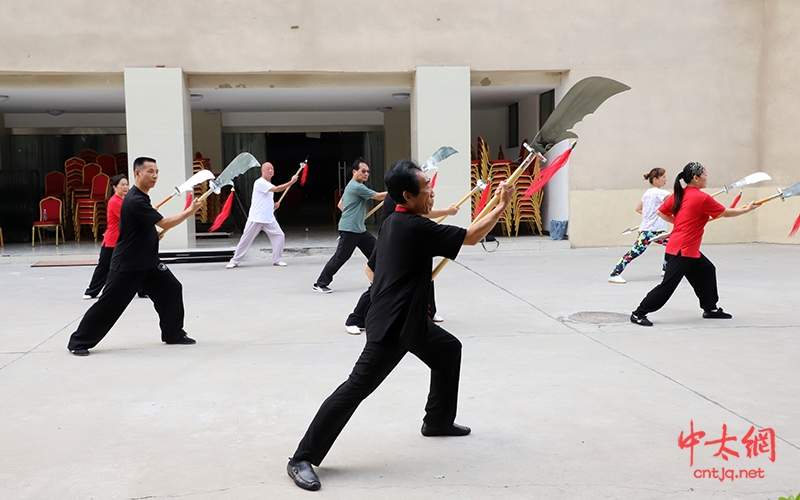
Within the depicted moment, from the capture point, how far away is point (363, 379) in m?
3.65

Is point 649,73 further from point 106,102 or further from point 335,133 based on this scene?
point 106,102

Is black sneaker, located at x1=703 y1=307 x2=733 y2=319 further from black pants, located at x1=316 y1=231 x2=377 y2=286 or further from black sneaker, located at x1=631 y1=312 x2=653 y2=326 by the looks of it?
black pants, located at x1=316 y1=231 x2=377 y2=286

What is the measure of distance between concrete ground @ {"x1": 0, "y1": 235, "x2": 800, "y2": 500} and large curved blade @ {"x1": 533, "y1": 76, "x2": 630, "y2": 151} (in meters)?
1.60

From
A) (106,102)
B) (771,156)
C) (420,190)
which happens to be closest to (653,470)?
(420,190)

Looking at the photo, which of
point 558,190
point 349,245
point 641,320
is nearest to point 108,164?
point 558,190

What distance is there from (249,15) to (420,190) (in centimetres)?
1070

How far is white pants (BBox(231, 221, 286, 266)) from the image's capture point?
39.0 ft

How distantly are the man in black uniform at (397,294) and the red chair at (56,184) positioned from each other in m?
15.5

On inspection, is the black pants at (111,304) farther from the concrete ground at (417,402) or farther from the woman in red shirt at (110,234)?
the woman in red shirt at (110,234)

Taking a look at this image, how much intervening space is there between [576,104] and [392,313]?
4.91 ft

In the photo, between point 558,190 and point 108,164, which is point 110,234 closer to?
point 558,190

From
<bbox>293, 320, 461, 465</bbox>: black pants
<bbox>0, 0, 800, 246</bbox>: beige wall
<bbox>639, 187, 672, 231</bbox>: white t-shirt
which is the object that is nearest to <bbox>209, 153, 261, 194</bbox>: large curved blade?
<bbox>293, 320, 461, 465</bbox>: black pants

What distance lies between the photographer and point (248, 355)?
6094mm

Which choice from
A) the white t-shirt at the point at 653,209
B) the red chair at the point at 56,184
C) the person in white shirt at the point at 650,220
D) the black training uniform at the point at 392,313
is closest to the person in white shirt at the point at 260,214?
the person in white shirt at the point at 650,220
